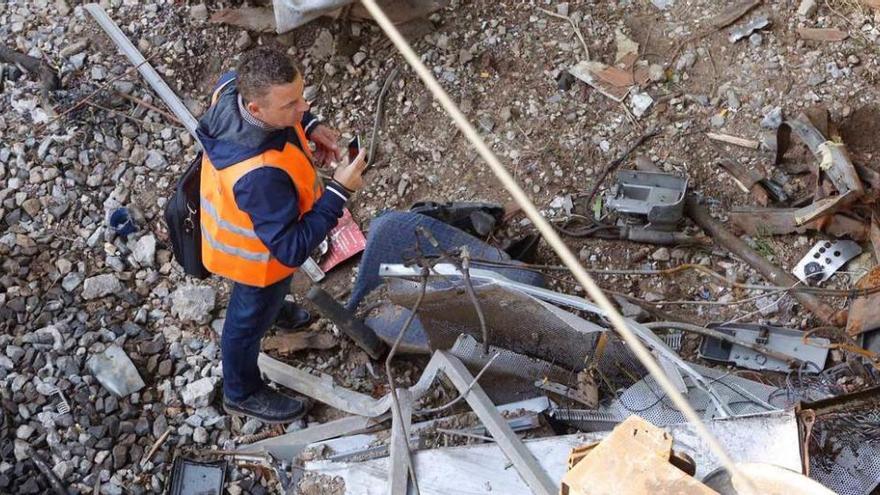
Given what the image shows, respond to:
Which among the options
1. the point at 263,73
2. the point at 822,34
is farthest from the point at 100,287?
the point at 822,34

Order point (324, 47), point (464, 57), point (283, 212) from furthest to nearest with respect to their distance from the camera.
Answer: point (324, 47) < point (464, 57) < point (283, 212)

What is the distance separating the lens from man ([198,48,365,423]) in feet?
12.1

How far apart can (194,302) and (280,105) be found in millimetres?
2053

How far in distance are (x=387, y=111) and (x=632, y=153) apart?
62.4 inches

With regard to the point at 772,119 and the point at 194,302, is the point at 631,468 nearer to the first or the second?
the point at 194,302

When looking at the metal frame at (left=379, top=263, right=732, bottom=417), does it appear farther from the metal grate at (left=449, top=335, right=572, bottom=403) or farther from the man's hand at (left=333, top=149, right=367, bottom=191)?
the man's hand at (left=333, top=149, right=367, bottom=191)

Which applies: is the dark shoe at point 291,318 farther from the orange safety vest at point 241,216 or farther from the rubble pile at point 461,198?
the orange safety vest at point 241,216

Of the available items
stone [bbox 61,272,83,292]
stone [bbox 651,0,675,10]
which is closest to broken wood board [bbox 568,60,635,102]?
stone [bbox 651,0,675,10]

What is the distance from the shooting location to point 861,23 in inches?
235

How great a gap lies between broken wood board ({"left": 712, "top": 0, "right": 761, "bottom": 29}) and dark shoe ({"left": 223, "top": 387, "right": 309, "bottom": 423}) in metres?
3.52

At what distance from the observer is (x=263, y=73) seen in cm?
363

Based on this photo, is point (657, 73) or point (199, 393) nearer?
point (199, 393)

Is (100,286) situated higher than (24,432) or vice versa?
(100,286)

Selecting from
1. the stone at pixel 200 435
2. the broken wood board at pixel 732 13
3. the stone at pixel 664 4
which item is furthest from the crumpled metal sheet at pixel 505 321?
the stone at pixel 664 4
